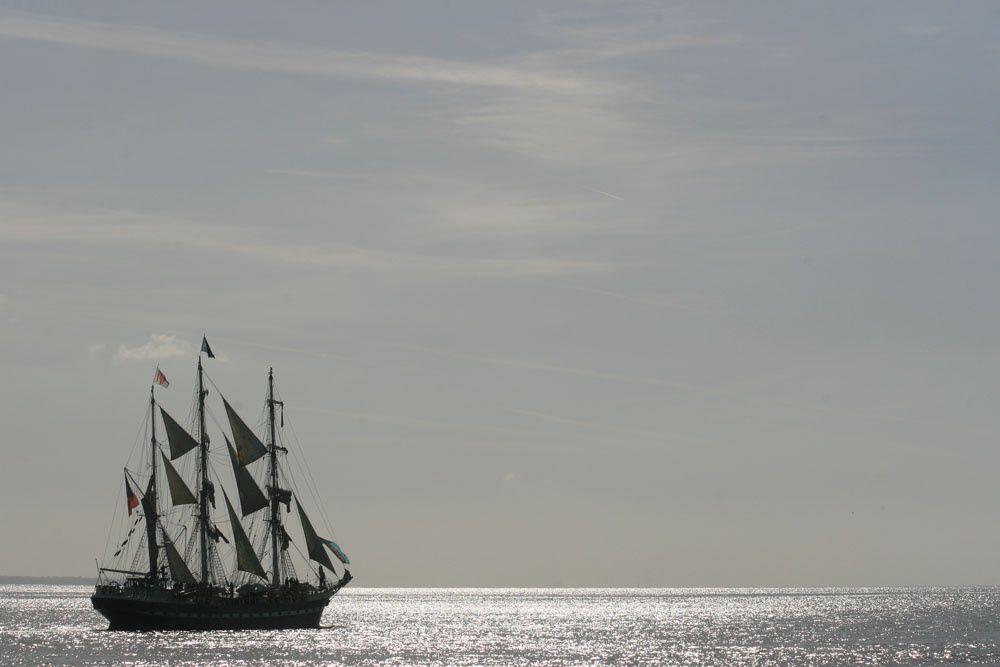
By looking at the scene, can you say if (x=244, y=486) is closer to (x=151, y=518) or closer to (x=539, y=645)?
(x=151, y=518)

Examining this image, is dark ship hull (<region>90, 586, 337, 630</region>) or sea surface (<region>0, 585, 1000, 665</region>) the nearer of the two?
sea surface (<region>0, 585, 1000, 665</region>)

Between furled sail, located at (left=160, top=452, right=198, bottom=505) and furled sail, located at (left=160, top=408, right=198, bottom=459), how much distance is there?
3.34 feet

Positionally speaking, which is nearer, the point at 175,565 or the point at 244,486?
the point at 175,565

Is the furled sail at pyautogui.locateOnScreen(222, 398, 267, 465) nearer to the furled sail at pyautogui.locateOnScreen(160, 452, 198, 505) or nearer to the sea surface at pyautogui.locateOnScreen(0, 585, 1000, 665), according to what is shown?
the furled sail at pyautogui.locateOnScreen(160, 452, 198, 505)

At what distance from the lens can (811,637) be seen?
14312 cm

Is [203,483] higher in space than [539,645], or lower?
higher

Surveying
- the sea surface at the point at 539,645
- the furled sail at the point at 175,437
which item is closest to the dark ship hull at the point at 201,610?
the sea surface at the point at 539,645

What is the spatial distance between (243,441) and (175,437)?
21.3 ft

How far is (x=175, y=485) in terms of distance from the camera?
428 feet

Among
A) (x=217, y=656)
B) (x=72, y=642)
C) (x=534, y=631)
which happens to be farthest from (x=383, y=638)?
(x=217, y=656)

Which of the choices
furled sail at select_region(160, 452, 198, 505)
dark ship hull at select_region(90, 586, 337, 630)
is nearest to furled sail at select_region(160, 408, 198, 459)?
furled sail at select_region(160, 452, 198, 505)

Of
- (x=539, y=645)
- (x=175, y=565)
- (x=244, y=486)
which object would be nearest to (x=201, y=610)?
(x=175, y=565)

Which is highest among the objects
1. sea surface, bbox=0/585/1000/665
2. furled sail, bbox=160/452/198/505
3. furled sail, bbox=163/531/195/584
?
furled sail, bbox=160/452/198/505

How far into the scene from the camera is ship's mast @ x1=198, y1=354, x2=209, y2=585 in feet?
438
